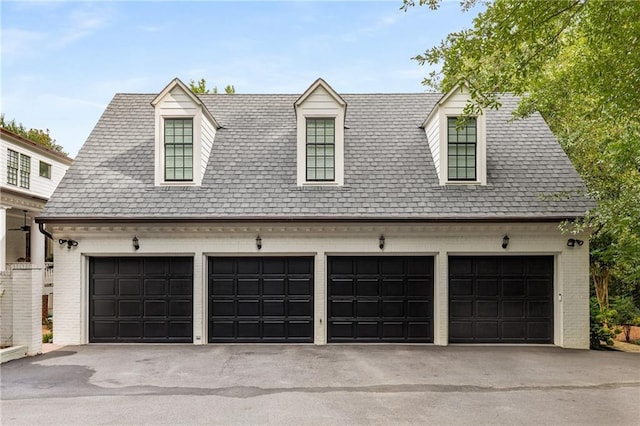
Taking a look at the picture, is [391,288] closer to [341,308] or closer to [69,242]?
[341,308]

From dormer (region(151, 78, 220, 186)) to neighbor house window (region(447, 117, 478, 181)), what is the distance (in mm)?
6640

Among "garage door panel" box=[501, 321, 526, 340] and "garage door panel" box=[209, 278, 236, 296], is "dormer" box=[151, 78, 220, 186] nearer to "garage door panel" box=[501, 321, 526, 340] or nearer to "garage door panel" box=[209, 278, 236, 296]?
"garage door panel" box=[209, 278, 236, 296]

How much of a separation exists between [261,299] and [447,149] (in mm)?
6210

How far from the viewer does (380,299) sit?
10672mm

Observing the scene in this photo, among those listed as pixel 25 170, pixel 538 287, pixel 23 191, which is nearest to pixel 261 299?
pixel 538 287

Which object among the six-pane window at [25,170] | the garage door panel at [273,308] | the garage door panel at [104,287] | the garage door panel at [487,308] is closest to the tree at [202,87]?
the six-pane window at [25,170]

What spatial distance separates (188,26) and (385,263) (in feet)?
27.4

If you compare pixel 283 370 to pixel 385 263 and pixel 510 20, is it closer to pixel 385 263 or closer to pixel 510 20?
pixel 385 263

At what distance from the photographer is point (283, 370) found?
825 cm

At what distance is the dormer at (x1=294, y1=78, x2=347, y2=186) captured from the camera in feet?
37.2

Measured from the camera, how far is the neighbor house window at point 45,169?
20.8 metres

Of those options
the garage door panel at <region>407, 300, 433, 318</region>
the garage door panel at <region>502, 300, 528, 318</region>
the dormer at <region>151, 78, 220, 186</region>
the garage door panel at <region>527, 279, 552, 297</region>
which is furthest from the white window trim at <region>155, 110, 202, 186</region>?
the garage door panel at <region>527, 279, 552, 297</region>

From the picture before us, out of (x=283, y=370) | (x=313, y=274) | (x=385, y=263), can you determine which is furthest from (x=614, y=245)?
(x=283, y=370)

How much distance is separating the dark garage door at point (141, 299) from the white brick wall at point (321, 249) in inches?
9.0
